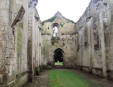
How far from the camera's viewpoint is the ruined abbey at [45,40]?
4652mm

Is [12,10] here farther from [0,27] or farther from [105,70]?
[105,70]

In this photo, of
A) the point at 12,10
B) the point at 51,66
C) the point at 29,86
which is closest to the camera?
the point at 12,10

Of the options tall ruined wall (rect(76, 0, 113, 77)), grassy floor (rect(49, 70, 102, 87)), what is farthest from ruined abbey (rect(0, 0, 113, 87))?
grassy floor (rect(49, 70, 102, 87))

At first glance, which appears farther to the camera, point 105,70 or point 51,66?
point 51,66

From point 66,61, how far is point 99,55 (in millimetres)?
9470

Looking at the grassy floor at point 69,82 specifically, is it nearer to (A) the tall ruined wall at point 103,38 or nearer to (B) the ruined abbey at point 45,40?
(B) the ruined abbey at point 45,40

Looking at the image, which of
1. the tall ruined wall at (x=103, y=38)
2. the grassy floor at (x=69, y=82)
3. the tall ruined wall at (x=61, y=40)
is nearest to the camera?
the grassy floor at (x=69, y=82)

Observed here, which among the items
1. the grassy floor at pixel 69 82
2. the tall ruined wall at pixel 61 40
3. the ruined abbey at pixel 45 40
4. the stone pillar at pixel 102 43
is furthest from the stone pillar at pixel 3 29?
the tall ruined wall at pixel 61 40

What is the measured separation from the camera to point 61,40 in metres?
20.7

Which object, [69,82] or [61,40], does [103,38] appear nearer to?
[69,82]

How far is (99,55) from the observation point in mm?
10859

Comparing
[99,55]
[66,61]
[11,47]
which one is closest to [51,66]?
[66,61]

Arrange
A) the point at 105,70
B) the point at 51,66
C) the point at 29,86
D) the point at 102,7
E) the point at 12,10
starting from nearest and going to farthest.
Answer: the point at 12,10 → the point at 29,86 → the point at 105,70 → the point at 102,7 → the point at 51,66

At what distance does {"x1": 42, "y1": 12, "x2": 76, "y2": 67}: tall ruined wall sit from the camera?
20.0 meters
